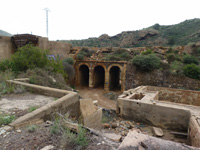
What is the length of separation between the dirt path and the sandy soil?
8374mm

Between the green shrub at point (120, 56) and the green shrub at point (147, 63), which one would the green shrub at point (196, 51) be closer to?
the green shrub at point (147, 63)

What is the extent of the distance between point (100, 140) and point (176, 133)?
6.00 metres

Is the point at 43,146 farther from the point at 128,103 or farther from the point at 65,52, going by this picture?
the point at 65,52

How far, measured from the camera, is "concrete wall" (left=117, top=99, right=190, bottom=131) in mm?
7096

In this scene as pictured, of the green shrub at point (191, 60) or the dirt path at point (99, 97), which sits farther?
the green shrub at point (191, 60)

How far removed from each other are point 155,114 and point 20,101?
6.52m

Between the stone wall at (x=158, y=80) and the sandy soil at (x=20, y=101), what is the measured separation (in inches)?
514

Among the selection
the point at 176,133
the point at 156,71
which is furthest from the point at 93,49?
the point at 176,133

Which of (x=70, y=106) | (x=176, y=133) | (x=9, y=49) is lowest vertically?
(x=176, y=133)

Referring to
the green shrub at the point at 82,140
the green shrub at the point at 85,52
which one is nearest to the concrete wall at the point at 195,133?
the green shrub at the point at 82,140

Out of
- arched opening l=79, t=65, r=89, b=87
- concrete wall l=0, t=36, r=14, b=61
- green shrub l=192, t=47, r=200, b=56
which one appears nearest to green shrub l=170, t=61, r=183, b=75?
green shrub l=192, t=47, r=200, b=56

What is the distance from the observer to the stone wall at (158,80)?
48.1 ft

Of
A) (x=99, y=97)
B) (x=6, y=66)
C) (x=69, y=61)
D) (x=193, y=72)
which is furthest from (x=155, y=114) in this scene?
(x=69, y=61)

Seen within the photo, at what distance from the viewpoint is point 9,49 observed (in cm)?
1203
